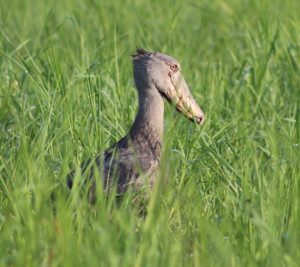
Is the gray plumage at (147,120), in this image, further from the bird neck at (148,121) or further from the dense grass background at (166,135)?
the dense grass background at (166,135)

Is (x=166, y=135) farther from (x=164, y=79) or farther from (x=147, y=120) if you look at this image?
(x=164, y=79)

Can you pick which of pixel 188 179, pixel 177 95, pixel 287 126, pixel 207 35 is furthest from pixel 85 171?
pixel 207 35

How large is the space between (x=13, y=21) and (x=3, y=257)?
5.48 metres

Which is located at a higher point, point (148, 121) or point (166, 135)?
point (166, 135)

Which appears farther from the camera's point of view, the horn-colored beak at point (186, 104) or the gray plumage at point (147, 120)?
the horn-colored beak at point (186, 104)

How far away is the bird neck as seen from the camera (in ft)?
18.4

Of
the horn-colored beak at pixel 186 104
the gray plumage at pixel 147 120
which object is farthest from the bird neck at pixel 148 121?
the horn-colored beak at pixel 186 104

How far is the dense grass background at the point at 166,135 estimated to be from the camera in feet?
12.8

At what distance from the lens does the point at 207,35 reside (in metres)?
8.73

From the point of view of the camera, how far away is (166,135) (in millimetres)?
4730

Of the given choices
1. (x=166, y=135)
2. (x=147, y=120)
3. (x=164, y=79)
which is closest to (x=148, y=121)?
(x=147, y=120)

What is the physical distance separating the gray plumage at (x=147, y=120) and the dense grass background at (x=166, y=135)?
10 cm

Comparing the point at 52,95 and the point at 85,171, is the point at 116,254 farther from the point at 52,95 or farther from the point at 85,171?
the point at 52,95

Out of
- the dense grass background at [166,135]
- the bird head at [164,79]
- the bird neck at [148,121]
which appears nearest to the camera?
the dense grass background at [166,135]
